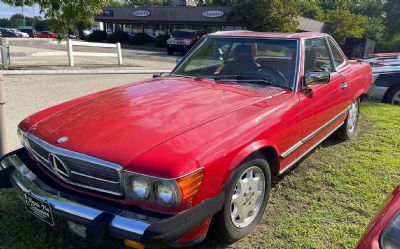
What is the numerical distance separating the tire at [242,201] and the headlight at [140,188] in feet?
1.97

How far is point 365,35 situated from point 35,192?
42661 millimetres

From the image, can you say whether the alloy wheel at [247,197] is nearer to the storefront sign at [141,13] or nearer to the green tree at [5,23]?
the storefront sign at [141,13]

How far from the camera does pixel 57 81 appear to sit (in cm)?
1058

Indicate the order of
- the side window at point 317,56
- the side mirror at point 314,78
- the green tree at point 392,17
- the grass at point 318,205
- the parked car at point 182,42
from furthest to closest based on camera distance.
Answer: the green tree at point 392,17 → the parked car at point 182,42 → the side window at point 317,56 → the side mirror at point 314,78 → the grass at point 318,205

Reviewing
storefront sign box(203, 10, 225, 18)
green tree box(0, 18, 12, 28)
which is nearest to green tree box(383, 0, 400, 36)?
storefront sign box(203, 10, 225, 18)

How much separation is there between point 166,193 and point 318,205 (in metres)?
1.95

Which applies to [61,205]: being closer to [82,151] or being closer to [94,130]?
[82,151]

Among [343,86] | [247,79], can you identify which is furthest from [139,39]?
[247,79]

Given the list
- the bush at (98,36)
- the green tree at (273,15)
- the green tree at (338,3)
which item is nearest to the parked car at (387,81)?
the green tree at (338,3)

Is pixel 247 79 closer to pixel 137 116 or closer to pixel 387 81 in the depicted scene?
pixel 137 116

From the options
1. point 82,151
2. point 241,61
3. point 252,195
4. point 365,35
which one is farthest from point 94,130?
point 365,35

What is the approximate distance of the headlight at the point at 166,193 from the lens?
2348 millimetres

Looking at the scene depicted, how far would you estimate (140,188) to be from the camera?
2.42 meters

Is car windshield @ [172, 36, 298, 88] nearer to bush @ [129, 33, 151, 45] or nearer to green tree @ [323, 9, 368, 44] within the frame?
green tree @ [323, 9, 368, 44]
